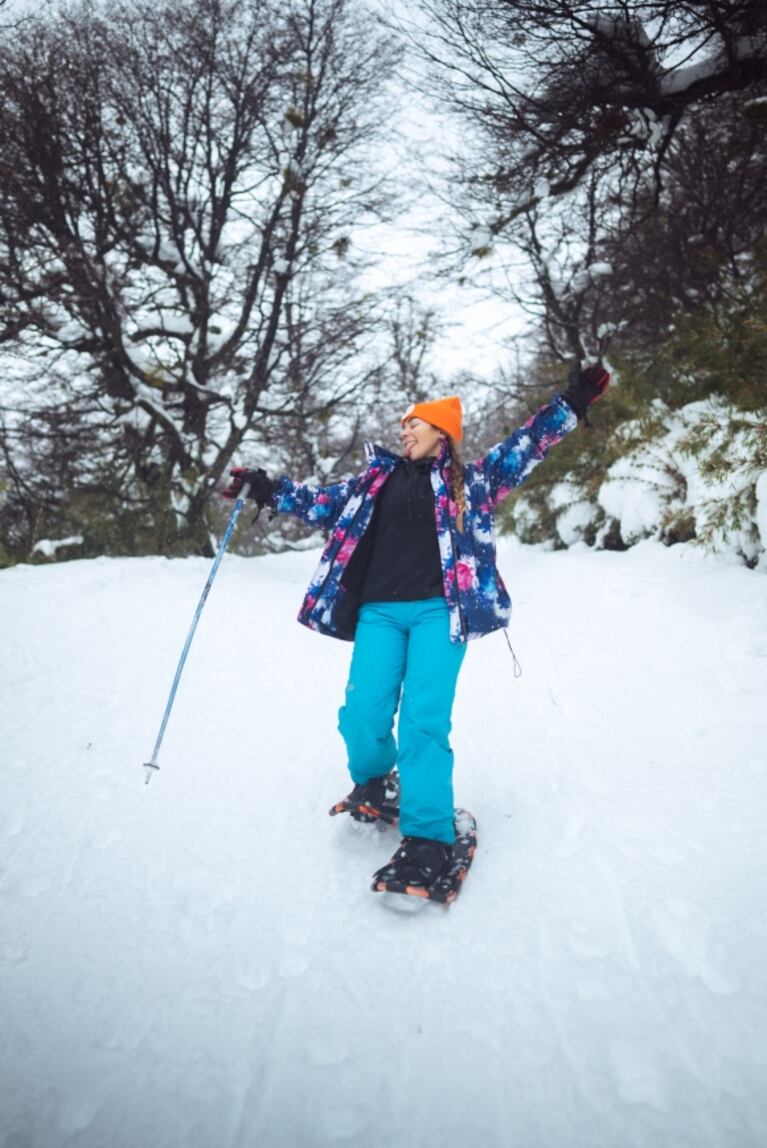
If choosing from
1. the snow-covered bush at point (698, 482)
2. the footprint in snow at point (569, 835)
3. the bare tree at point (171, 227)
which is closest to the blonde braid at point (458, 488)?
the footprint in snow at point (569, 835)

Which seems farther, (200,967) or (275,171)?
(275,171)

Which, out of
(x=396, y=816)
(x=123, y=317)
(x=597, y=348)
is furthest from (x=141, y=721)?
(x=597, y=348)

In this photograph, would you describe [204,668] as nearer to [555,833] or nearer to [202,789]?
[202,789]

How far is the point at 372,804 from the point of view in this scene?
7.86 feet

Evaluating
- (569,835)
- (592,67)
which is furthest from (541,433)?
(592,67)

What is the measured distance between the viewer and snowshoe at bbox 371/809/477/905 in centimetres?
188

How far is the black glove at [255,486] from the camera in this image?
2.74 m

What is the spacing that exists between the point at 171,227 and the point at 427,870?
9786 mm

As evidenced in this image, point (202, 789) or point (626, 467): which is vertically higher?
point (626, 467)

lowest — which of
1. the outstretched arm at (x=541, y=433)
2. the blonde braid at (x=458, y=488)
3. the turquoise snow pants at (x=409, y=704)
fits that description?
the turquoise snow pants at (x=409, y=704)

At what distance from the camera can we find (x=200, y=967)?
5.40 feet

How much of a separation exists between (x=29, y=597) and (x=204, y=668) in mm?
1808

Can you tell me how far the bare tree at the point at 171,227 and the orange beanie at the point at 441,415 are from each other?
6493 mm

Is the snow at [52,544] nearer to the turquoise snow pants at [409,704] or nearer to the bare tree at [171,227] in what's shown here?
the bare tree at [171,227]
